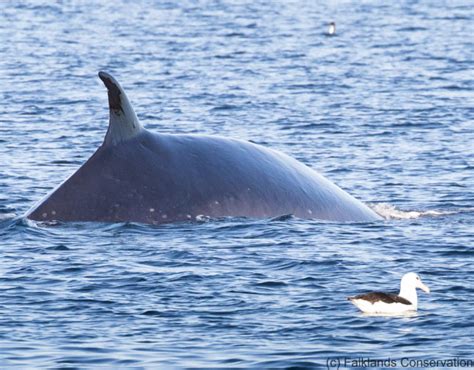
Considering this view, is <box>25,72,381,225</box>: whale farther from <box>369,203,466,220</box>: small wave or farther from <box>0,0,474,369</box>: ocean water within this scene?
<box>369,203,466,220</box>: small wave

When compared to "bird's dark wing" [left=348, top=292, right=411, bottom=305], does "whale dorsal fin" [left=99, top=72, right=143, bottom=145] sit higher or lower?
higher

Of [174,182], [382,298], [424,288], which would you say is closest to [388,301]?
[382,298]

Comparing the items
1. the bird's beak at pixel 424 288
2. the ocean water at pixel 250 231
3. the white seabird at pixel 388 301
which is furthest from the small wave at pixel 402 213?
the white seabird at pixel 388 301

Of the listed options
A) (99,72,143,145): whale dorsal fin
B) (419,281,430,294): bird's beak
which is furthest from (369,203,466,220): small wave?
(99,72,143,145): whale dorsal fin

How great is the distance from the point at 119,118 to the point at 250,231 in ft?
7.90

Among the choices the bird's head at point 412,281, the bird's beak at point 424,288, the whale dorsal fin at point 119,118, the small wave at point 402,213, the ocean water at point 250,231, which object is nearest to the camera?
the ocean water at point 250,231

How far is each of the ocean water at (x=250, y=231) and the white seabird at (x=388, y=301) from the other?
114 millimetres

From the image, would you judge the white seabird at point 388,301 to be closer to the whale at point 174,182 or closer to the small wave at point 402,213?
the whale at point 174,182

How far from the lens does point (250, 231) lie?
59.0ft

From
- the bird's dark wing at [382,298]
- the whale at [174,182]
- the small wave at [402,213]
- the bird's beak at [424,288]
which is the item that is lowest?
the small wave at [402,213]

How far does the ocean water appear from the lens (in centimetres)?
1405

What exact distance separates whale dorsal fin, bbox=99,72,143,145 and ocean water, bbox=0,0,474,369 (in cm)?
104

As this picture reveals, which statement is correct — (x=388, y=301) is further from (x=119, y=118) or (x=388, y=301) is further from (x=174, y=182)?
(x=119, y=118)

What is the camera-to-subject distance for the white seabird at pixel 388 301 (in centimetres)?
1469
